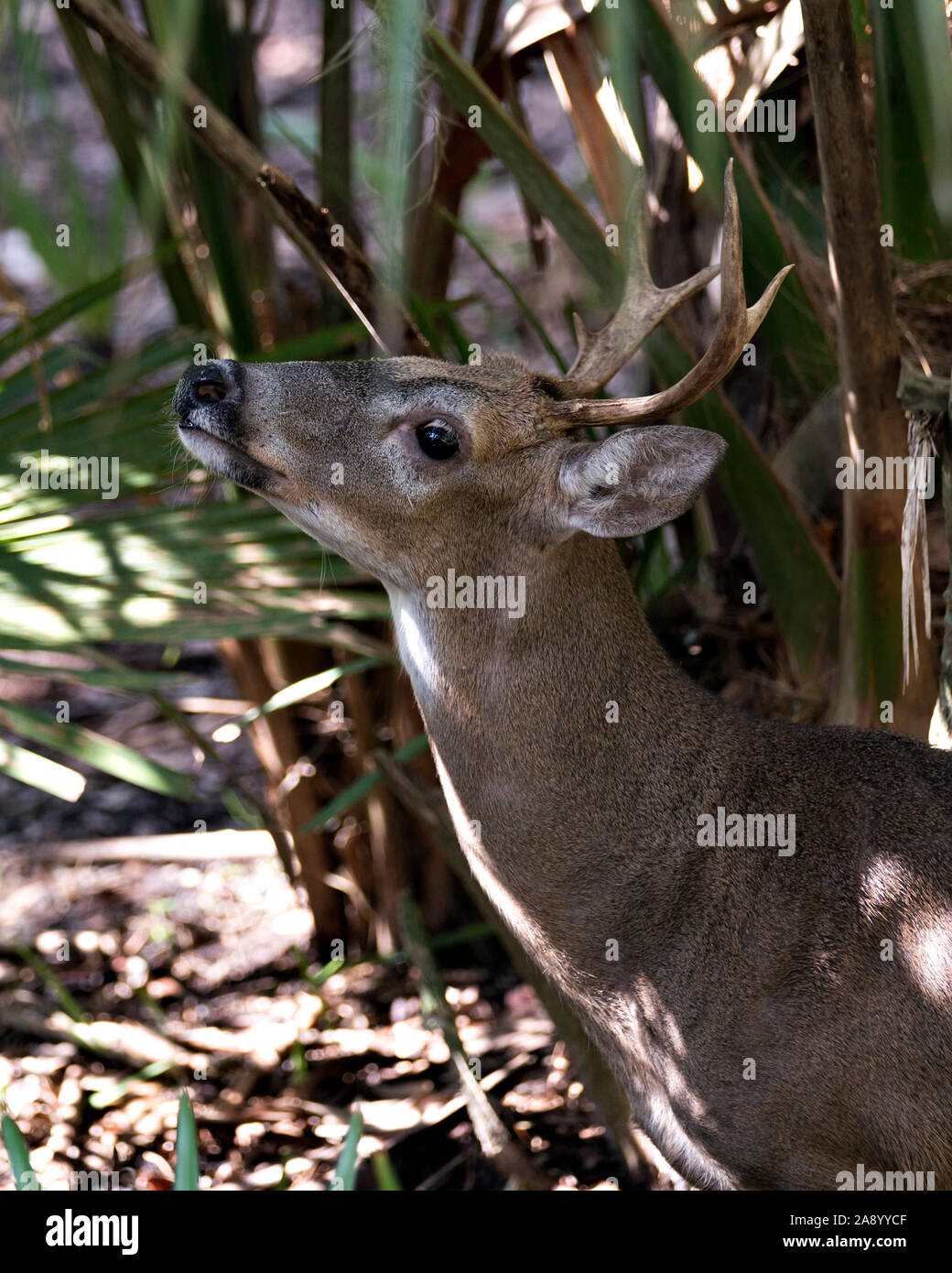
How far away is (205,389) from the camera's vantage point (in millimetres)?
3129

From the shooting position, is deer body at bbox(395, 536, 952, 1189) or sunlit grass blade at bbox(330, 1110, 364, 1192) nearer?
sunlit grass blade at bbox(330, 1110, 364, 1192)

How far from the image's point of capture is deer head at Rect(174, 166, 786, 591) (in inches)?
123

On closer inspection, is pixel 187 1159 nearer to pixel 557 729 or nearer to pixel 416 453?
pixel 557 729

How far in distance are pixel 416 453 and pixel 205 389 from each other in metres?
0.50

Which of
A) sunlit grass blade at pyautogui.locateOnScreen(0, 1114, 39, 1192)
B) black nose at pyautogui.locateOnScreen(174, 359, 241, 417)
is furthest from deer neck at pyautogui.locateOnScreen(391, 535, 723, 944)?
sunlit grass blade at pyautogui.locateOnScreen(0, 1114, 39, 1192)

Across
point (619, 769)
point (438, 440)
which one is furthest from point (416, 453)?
point (619, 769)

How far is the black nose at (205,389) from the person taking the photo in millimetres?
3129

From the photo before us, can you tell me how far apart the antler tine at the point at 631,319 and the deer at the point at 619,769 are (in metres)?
0.01

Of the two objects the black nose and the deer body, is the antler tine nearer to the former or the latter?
the deer body

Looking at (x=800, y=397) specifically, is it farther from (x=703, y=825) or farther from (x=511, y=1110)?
(x=511, y=1110)
